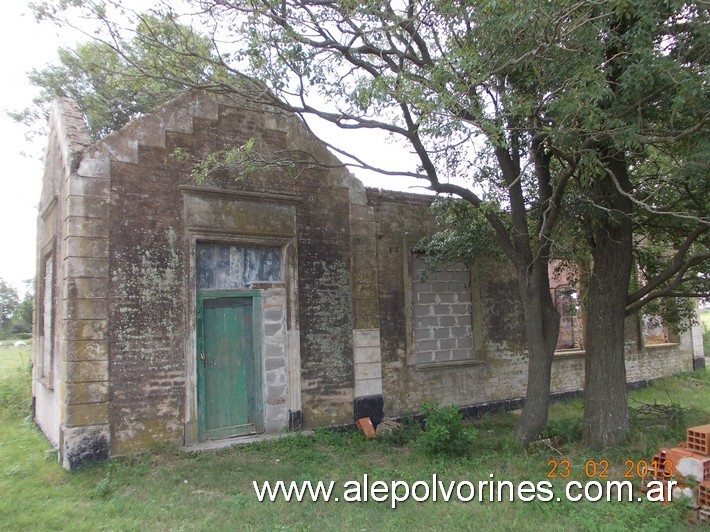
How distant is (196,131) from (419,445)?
5.44 m

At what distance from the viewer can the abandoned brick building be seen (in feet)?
21.0

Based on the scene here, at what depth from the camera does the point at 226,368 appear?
738 centimetres

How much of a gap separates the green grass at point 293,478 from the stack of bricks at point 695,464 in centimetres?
21

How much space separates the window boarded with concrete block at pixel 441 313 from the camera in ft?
30.6

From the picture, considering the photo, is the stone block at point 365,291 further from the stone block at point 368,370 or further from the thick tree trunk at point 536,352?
the thick tree trunk at point 536,352

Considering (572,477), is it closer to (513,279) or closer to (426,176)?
(426,176)

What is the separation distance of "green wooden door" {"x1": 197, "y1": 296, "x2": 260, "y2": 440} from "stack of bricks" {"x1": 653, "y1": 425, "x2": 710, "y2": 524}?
17.1ft

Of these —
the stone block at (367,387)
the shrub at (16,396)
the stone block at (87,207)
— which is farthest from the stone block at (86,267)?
the shrub at (16,396)

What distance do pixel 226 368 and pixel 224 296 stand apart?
1.06 m

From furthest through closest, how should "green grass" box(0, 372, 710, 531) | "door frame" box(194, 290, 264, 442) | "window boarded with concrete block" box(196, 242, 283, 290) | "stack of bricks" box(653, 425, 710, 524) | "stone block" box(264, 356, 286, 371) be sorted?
"stone block" box(264, 356, 286, 371), "window boarded with concrete block" box(196, 242, 283, 290), "door frame" box(194, 290, 264, 442), "green grass" box(0, 372, 710, 531), "stack of bricks" box(653, 425, 710, 524)

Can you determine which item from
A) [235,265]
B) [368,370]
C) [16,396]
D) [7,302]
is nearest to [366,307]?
[368,370]

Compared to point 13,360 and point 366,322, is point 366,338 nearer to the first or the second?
point 366,322

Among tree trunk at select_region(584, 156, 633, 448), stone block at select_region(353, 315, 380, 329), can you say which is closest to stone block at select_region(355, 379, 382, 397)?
stone block at select_region(353, 315, 380, 329)

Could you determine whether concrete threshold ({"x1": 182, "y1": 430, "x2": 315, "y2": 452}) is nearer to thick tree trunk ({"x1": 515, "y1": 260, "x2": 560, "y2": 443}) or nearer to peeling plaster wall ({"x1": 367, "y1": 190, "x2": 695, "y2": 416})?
peeling plaster wall ({"x1": 367, "y1": 190, "x2": 695, "y2": 416})
